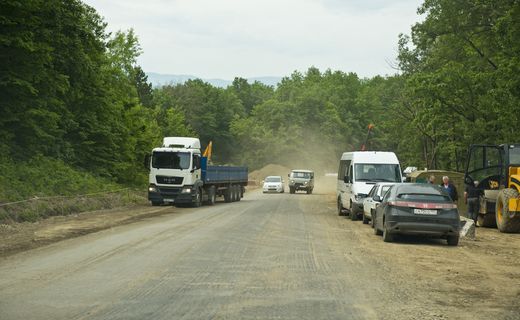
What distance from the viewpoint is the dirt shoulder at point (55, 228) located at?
1620 centimetres

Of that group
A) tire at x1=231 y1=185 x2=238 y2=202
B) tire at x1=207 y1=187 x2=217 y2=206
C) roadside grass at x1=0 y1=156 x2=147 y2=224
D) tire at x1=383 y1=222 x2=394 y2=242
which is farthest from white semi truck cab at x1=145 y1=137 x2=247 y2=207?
tire at x1=383 y1=222 x2=394 y2=242

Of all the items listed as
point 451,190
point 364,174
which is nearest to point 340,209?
point 364,174

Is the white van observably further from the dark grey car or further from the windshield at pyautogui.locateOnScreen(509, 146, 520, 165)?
the dark grey car

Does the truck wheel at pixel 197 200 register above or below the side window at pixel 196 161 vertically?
below

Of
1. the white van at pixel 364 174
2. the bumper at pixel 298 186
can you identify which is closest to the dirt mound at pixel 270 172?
the bumper at pixel 298 186

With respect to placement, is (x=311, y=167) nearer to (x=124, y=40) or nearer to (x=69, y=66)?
(x=124, y=40)

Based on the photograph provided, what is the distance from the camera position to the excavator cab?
2147cm

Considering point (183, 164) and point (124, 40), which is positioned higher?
point (124, 40)

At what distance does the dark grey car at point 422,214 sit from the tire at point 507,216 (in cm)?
520

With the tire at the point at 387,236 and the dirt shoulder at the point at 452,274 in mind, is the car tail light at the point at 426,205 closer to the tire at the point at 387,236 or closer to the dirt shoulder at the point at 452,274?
the tire at the point at 387,236

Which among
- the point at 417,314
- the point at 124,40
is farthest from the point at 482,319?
the point at 124,40

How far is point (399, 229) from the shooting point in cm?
1683

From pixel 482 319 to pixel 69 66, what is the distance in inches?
1279

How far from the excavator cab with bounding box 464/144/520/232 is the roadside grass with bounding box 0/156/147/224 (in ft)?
51.9
